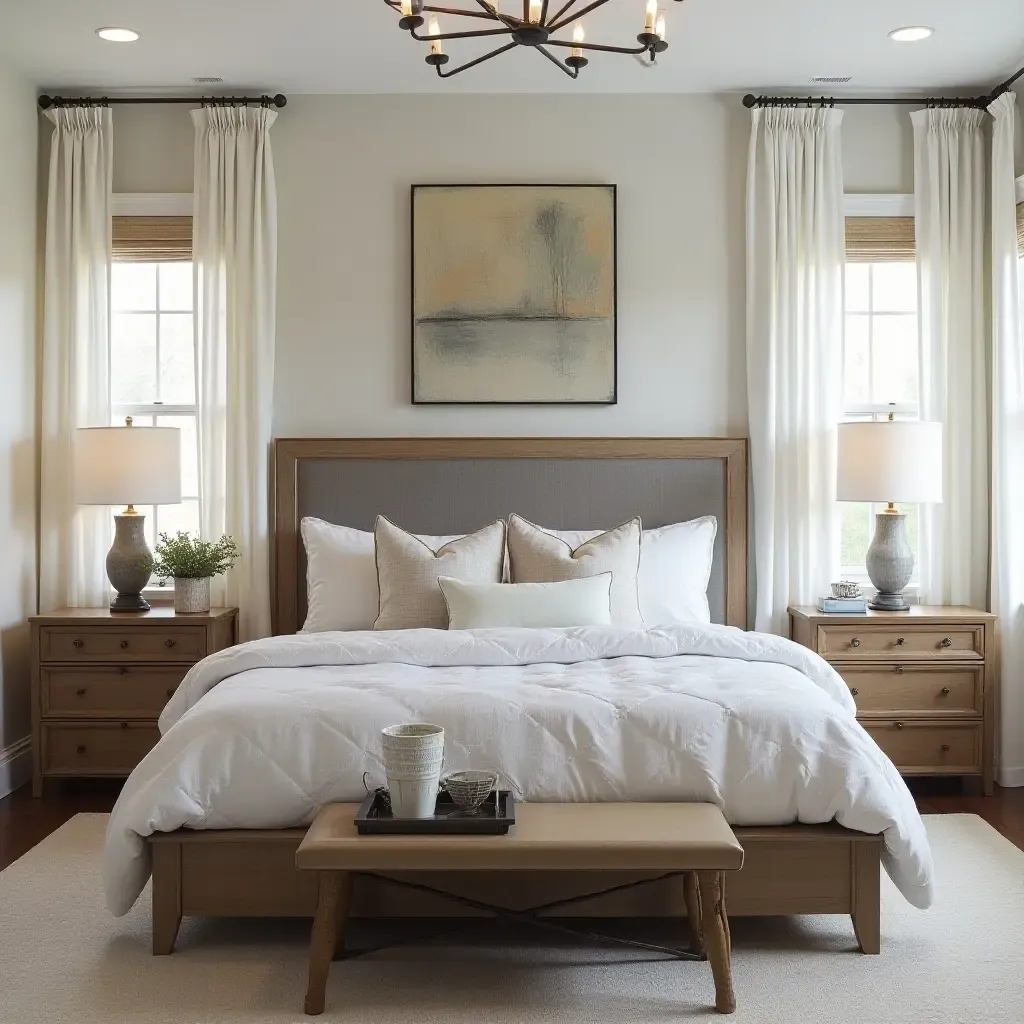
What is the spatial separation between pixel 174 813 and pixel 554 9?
2.96m

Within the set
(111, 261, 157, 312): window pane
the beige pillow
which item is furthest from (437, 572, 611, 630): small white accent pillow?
(111, 261, 157, 312): window pane

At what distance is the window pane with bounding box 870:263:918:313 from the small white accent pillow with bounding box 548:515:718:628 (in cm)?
128

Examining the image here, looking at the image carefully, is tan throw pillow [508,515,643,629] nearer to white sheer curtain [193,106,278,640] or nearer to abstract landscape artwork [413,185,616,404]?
abstract landscape artwork [413,185,616,404]

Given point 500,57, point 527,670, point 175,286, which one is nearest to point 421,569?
point 527,670

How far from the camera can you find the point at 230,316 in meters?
4.90

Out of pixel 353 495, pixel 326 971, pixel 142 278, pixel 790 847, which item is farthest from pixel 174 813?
pixel 142 278

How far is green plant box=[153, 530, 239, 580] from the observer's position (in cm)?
457

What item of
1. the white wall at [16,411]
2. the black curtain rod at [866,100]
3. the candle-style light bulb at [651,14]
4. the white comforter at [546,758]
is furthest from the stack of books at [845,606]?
the white wall at [16,411]

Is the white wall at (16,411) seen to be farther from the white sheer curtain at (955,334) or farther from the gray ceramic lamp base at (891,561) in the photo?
the white sheer curtain at (955,334)

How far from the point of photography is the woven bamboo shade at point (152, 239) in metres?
4.97

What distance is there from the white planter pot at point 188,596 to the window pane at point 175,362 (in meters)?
0.91

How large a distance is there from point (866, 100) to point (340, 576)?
2987mm

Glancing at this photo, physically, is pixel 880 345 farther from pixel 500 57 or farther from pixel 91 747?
pixel 91 747

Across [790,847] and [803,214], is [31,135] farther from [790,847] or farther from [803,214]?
[790,847]
